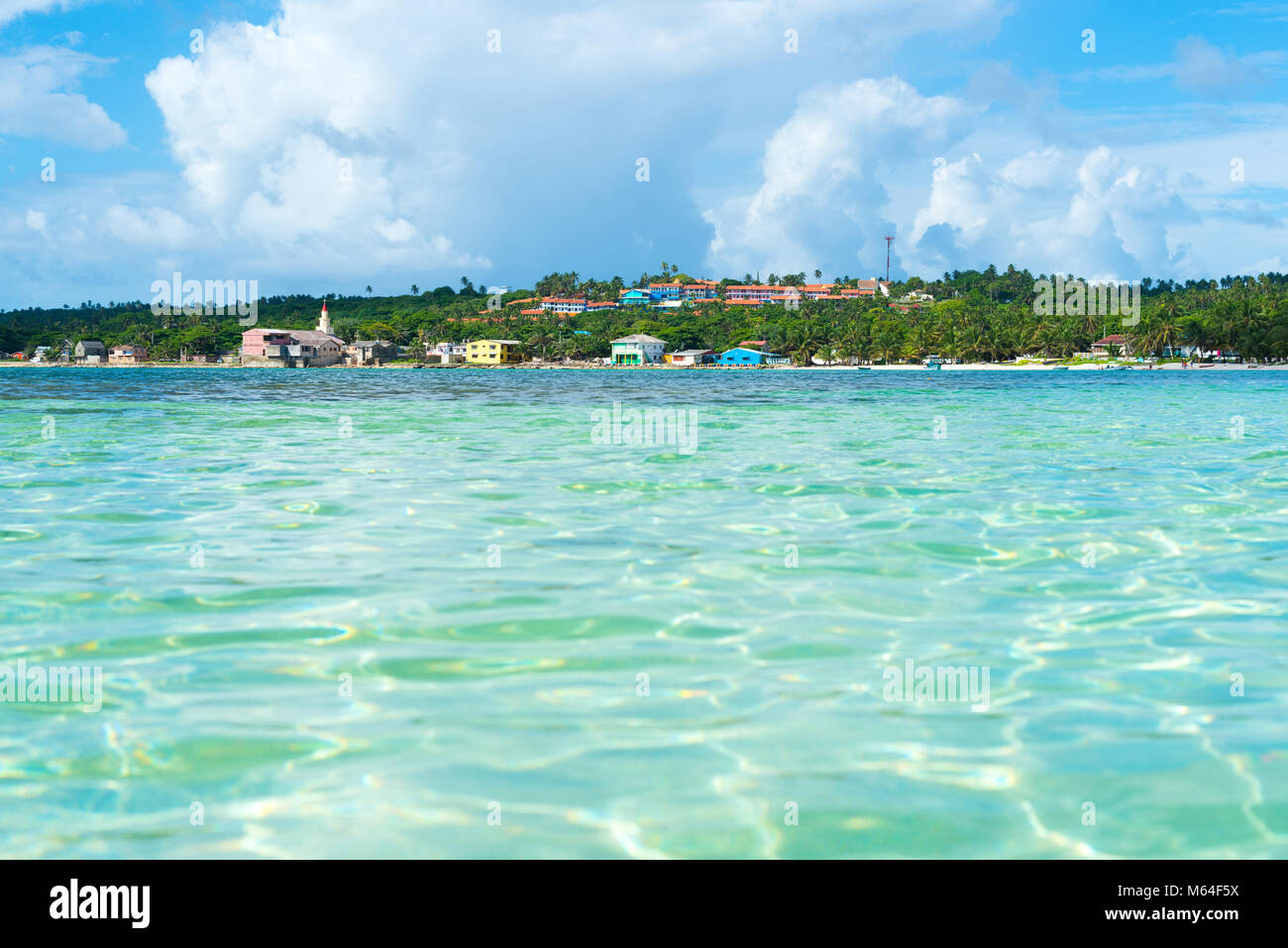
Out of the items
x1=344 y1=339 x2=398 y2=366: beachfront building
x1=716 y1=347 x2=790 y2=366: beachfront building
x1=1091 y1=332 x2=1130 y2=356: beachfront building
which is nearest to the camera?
x1=1091 y1=332 x2=1130 y2=356: beachfront building

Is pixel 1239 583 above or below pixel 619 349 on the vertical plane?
below

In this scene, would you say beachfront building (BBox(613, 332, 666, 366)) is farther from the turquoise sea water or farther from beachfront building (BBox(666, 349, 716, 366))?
the turquoise sea water

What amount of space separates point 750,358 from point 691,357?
1032cm

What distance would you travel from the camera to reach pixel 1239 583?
8.10 m

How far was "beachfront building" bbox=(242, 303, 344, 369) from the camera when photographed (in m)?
171

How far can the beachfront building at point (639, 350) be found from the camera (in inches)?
6732

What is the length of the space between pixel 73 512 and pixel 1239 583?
12316 mm

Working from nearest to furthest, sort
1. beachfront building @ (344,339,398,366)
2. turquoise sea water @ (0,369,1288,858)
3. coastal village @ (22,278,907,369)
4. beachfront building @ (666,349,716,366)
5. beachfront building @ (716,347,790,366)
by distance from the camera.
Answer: turquoise sea water @ (0,369,1288,858) → beachfront building @ (716,347,790,366) → beachfront building @ (666,349,716,366) → coastal village @ (22,278,907,369) → beachfront building @ (344,339,398,366)

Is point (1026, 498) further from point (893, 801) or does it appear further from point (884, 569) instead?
point (893, 801)

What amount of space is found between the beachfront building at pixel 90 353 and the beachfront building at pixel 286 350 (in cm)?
3036

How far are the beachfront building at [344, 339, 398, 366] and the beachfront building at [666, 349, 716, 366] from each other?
54803 millimetres

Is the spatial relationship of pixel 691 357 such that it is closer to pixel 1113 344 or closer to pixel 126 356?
pixel 1113 344

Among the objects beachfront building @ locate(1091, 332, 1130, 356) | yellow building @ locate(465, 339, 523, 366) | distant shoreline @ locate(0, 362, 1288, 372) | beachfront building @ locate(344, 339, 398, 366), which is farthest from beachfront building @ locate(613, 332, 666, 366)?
beachfront building @ locate(1091, 332, 1130, 356)
